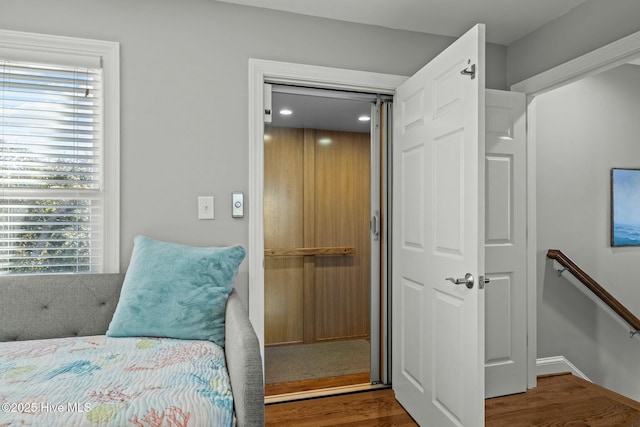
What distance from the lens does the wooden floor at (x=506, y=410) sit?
227 centimetres

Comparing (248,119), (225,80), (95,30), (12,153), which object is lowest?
(12,153)

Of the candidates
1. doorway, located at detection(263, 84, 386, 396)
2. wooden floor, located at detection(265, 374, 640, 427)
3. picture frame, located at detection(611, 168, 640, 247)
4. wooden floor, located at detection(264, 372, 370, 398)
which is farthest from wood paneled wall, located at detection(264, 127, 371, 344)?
picture frame, located at detection(611, 168, 640, 247)

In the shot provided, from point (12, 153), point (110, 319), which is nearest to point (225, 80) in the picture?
point (12, 153)

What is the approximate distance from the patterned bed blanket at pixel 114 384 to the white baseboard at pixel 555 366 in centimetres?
248

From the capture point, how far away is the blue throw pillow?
5.66 ft

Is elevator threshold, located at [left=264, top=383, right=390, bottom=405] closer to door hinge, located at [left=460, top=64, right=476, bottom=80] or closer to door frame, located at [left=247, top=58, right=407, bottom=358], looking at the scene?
door frame, located at [left=247, top=58, right=407, bottom=358]

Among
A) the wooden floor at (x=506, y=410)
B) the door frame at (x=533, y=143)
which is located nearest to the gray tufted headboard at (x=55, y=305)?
the wooden floor at (x=506, y=410)

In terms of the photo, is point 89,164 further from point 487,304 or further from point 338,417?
point 487,304

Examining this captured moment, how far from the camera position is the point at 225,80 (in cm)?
230

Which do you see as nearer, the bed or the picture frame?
the bed

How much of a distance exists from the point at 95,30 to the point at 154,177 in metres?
0.83

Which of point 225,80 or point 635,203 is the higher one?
point 225,80

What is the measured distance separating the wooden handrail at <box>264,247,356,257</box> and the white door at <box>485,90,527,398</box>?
5.45ft

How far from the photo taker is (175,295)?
176 centimetres
